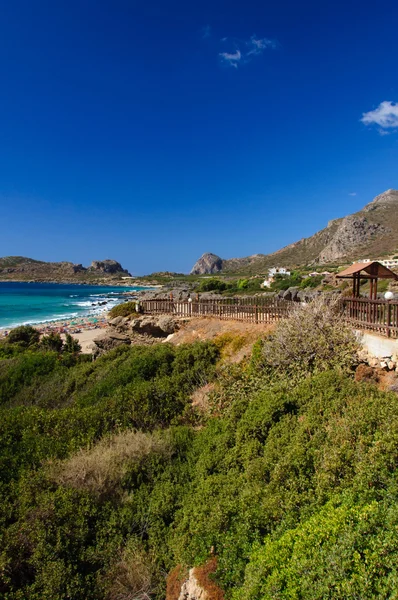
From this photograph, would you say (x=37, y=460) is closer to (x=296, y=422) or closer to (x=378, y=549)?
(x=296, y=422)

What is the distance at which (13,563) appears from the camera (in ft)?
14.6

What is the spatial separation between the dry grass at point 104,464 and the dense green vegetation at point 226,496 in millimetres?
23

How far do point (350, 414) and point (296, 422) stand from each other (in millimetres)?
1084

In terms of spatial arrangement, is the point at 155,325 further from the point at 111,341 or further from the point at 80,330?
the point at 80,330

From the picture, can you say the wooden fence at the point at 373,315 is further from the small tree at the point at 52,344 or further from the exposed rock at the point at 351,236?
Result: the exposed rock at the point at 351,236

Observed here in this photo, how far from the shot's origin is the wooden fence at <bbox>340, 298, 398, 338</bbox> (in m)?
7.91

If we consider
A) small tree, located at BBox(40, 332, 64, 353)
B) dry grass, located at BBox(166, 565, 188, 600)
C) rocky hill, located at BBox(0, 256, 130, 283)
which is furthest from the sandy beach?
rocky hill, located at BBox(0, 256, 130, 283)

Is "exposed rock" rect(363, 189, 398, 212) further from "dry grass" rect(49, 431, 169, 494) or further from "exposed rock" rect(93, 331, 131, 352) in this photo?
"dry grass" rect(49, 431, 169, 494)

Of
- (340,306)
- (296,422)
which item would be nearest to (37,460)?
(296,422)

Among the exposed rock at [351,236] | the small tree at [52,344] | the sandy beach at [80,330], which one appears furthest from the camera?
the exposed rock at [351,236]

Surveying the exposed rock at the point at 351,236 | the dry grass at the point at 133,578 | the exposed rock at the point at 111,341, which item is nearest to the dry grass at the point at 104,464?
the dry grass at the point at 133,578

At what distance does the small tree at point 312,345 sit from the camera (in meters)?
8.19

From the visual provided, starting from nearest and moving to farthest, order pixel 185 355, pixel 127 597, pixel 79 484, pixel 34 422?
pixel 127 597, pixel 79 484, pixel 34 422, pixel 185 355

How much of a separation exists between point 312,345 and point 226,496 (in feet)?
15.9
